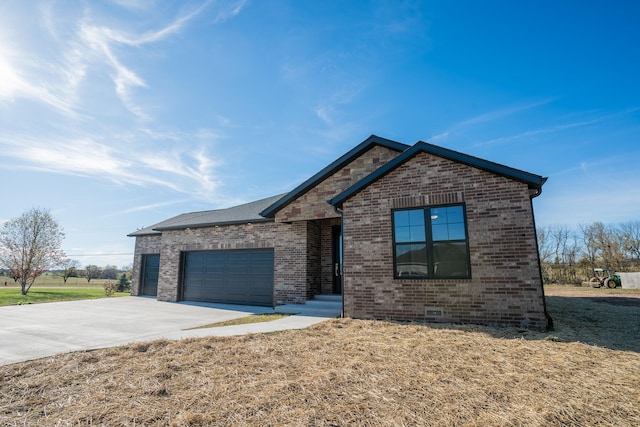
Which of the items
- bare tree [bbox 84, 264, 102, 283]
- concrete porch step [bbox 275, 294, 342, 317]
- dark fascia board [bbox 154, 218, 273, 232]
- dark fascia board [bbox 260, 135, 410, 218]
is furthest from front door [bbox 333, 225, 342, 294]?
bare tree [bbox 84, 264, 102, 283]

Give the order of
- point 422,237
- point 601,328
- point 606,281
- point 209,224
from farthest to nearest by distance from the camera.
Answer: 1. point 606,281
2. point 209,224
3. point 422,237
4. point 601,328

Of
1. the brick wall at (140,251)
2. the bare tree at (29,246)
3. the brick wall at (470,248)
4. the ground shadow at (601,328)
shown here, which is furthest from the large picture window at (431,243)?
the bare tree at (29,246)

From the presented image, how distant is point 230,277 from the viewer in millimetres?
13031

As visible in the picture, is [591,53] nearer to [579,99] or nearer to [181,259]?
[579,99]

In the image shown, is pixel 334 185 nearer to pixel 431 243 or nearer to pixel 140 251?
pixel 431 243

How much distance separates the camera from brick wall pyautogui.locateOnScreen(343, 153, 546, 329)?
6.73 metres

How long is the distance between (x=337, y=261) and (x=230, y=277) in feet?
16.1

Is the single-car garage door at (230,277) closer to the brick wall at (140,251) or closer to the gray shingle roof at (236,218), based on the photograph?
the gray shingle roof at (236,218)

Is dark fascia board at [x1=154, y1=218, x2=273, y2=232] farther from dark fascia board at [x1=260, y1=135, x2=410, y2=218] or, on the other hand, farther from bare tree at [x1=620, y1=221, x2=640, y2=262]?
bare tree at [x1=620, y1=221, x2=640, y2=262]

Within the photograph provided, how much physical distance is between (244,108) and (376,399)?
9619 mm

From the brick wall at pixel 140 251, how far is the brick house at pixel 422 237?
8.31 m

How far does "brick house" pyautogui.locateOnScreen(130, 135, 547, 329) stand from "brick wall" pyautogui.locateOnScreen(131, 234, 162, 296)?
8.31 m

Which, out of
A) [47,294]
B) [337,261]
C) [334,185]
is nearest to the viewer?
[334,185]

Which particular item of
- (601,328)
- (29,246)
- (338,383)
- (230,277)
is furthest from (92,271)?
(601,328)
